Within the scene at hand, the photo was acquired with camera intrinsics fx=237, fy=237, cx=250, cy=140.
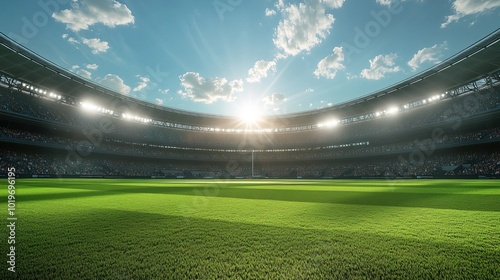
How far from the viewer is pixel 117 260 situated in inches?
109

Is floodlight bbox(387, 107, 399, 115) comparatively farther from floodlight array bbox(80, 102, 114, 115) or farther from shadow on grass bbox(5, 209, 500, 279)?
floodlight array bbox(80, 102, 114, 115)

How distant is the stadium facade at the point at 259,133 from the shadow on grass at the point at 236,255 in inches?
1402

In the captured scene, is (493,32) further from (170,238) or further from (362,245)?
(170,238)

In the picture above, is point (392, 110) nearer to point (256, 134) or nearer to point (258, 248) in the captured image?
point (256, 134)

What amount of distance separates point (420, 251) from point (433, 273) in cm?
70

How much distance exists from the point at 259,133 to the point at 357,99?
3097cm

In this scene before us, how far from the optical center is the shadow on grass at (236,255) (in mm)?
2432

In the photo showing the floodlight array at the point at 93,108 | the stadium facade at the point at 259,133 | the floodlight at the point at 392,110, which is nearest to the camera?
the stadium facade at the point at 259,133

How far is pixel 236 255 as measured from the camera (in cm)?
293

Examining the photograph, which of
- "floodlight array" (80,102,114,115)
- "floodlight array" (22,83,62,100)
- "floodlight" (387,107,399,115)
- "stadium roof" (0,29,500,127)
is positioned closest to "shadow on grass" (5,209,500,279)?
"stadium roof" (0,29,500,127)

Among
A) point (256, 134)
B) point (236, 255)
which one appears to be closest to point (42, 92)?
point (256, 134)

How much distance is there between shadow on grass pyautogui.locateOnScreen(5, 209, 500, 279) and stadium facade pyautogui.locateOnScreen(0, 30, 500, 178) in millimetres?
35602

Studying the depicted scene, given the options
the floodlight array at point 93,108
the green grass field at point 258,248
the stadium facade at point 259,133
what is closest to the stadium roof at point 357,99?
the stadium facade at point 259,133

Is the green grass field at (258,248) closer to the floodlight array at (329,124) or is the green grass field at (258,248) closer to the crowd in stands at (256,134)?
the crowd in stands at (256,134)
